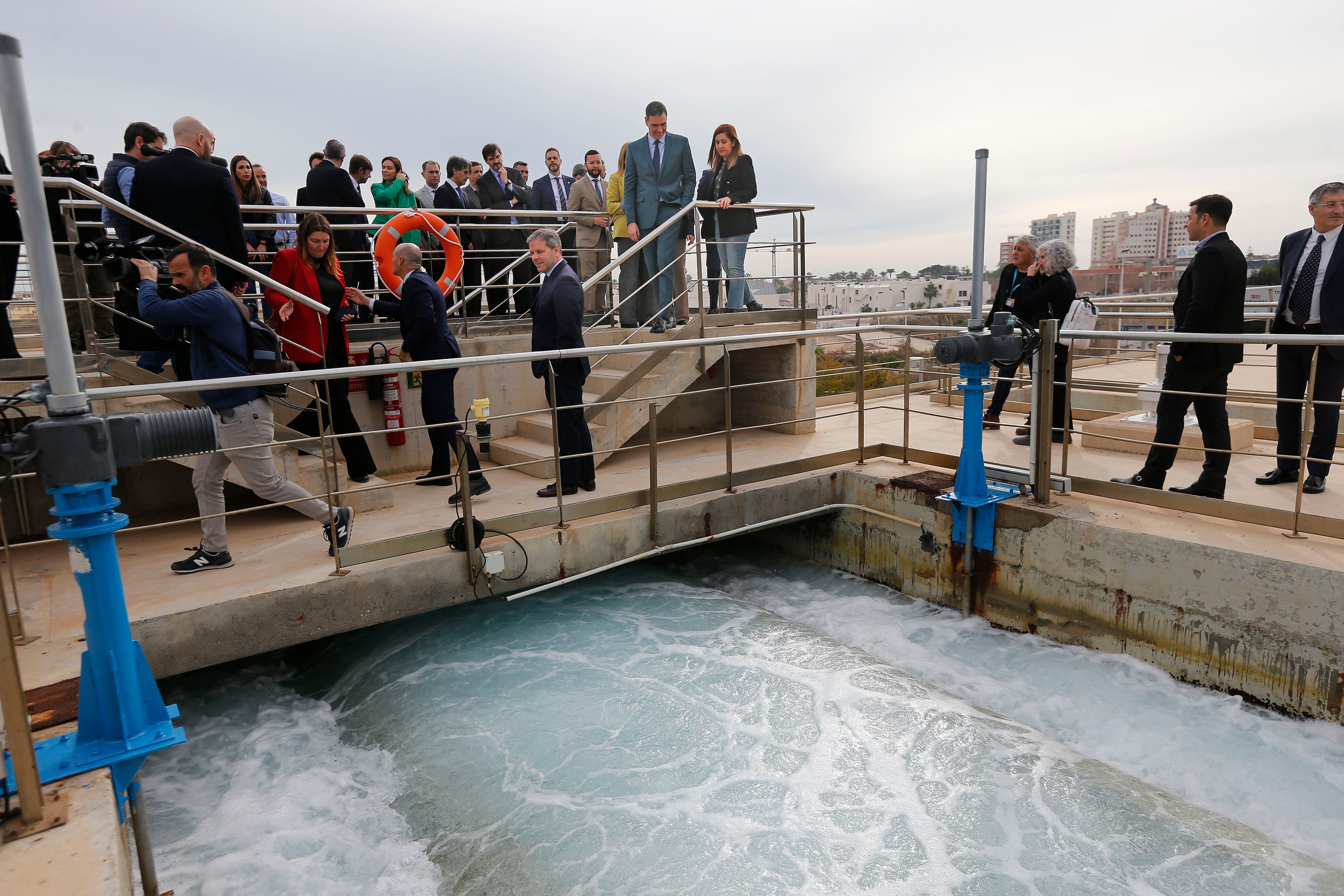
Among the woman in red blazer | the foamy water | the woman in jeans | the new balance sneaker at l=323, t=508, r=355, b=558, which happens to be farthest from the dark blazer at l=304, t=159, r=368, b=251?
the foamy water

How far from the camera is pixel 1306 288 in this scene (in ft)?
16.9

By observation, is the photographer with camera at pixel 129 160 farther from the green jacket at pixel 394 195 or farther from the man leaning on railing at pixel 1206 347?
the man leaning on railing at pixel 1206 347

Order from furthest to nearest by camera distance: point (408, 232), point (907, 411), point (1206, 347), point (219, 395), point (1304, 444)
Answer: point (408, 232) → point (907, 411) → point (1206, 347) → point (219, 395) → point (1304, 444)

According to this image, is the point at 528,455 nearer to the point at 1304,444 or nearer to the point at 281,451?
the point at 281,451

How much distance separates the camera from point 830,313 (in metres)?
10.8

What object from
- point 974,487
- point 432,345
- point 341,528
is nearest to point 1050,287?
point 974,487

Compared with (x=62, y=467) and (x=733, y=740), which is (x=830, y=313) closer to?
(x=733, y=740)

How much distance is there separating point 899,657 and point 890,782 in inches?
56.3

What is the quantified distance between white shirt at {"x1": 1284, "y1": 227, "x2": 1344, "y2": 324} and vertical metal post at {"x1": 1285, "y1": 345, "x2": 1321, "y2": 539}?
892 mm

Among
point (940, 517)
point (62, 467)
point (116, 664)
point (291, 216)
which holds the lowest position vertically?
point (940, 517)

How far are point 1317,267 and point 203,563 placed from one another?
7203 mm

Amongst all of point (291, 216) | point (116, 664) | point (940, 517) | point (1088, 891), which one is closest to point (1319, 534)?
point (940, 517)

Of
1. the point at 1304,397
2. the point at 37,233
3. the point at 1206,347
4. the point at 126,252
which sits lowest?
the point at 1304,397

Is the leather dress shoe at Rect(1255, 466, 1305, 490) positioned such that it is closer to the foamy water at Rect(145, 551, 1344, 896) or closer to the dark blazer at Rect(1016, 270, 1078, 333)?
the dark blazer at Rect(1016, 270, 1078, 333)
